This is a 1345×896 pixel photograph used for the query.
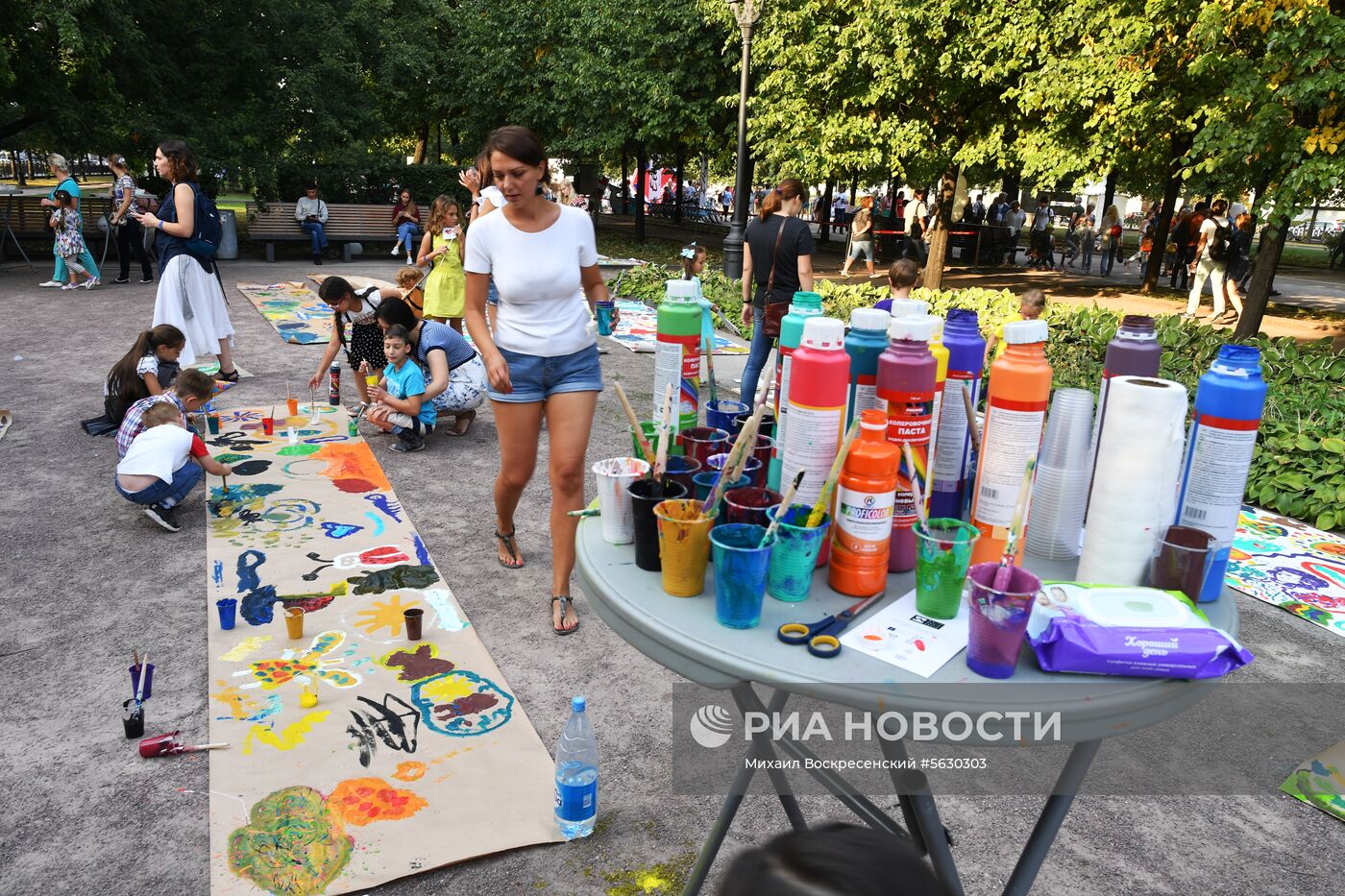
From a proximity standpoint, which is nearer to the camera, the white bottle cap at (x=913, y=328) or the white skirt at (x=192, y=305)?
the white bottle cap at (x=913, y=328)

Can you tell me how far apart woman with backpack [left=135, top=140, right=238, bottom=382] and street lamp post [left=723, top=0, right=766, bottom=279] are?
921 cm

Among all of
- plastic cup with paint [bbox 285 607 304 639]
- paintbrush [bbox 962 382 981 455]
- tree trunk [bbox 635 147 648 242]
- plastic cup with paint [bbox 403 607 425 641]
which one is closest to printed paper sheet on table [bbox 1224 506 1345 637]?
paintbrush [bbox 962 382 981 455]

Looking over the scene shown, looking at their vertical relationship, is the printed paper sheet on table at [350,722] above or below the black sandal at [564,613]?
below

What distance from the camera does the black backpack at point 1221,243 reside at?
45.3 feet

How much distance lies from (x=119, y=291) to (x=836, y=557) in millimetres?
14235

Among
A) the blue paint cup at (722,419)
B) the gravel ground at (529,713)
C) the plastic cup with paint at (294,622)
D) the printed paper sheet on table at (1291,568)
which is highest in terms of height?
the blue paint cup at (722,419)

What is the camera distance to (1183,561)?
1916 millimetres

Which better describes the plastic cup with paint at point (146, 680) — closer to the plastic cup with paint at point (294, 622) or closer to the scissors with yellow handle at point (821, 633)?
the plastic cup with paint at point (294, 622)

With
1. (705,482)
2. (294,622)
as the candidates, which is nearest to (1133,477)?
(705,482)

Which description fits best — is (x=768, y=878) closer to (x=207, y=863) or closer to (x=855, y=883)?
(x=855, y=883)

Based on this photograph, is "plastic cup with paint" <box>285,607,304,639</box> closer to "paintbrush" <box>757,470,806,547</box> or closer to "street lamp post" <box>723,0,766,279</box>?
"paintbrush" <box>757,470,806,547</box>

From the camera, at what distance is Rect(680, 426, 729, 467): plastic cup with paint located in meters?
2.39

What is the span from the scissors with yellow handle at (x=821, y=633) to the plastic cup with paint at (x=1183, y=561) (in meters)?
0.66

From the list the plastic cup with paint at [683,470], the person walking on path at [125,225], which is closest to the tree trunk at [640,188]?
the person walking on path at [125,225]
